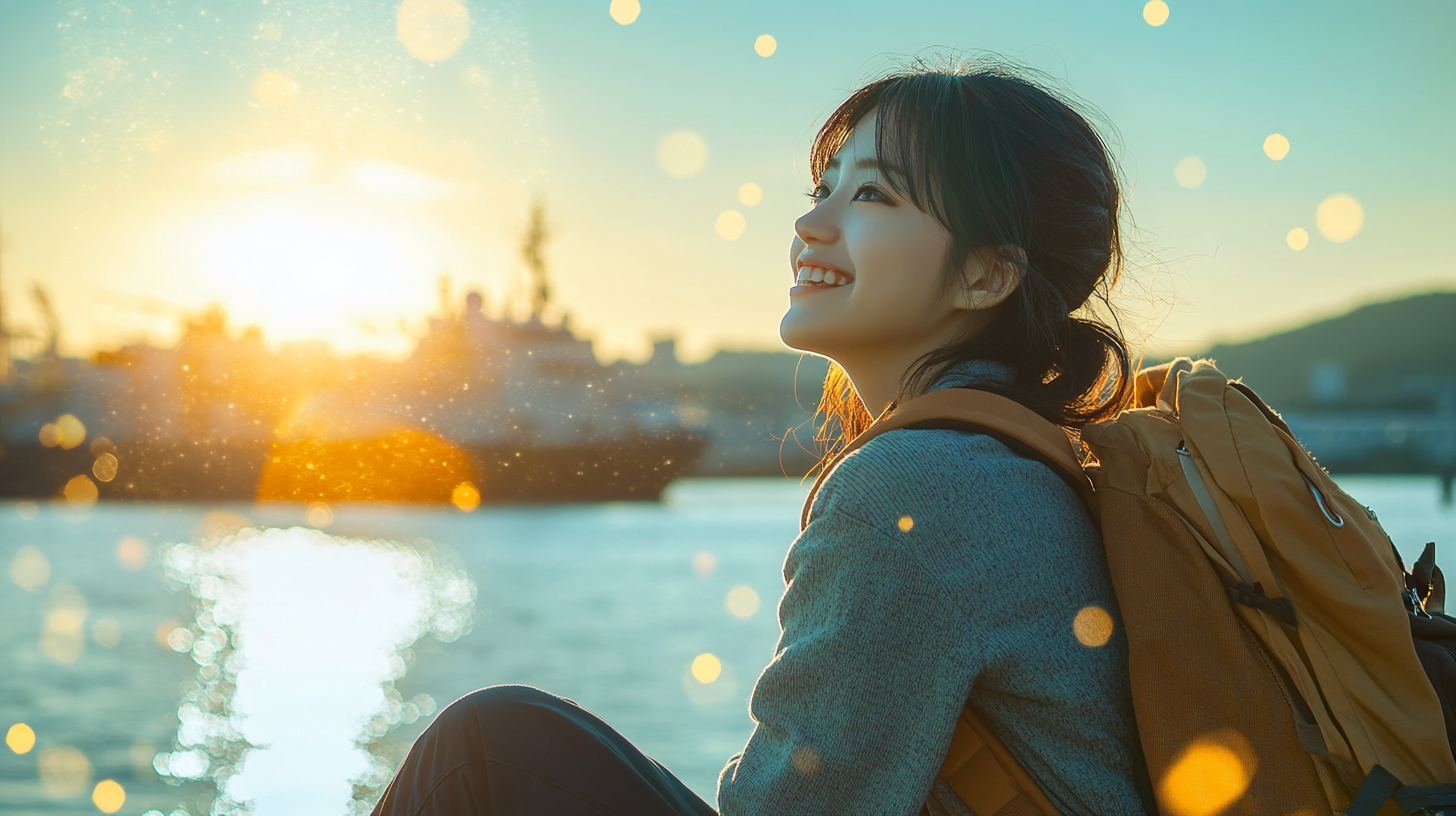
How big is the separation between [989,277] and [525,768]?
2.27 ft

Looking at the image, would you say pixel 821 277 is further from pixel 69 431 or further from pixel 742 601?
pixel 69 431

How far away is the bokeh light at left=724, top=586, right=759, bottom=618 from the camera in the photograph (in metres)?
9.54

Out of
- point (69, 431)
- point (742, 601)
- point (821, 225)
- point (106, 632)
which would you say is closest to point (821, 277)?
point (821, 225)

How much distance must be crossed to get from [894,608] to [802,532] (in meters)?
0.12

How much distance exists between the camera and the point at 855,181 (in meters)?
1.09

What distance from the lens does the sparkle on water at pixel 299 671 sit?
320 cm

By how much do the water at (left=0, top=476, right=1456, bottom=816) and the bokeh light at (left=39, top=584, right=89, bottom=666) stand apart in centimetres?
3

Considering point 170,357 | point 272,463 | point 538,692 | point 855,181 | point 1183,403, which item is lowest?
point 272,463

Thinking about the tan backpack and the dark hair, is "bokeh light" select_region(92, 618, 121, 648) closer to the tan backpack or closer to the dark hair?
the dark hair

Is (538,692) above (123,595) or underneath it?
above

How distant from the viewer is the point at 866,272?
1051mm

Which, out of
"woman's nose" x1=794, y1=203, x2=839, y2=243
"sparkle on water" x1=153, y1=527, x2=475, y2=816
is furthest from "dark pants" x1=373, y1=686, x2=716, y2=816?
"sparkle on water" x1=153, y1=527, x2=475, y2=816

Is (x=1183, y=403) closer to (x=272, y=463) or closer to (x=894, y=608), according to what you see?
(x=894, y=608)

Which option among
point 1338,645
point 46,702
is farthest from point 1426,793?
point 46,702
